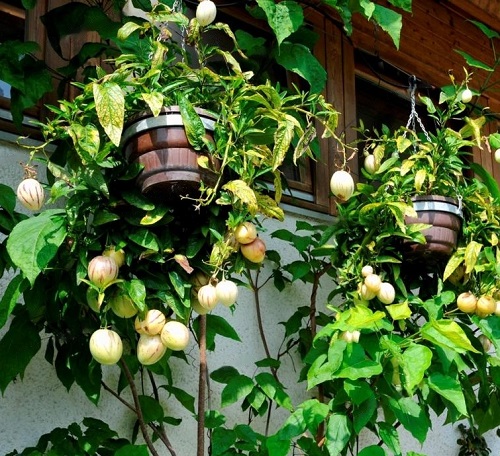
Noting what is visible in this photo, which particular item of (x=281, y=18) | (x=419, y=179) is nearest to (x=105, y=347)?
(x=281, y=18)

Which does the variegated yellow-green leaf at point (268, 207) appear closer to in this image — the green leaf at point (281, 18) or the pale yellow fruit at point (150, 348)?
the pale yellow fruit at point (150, 348)

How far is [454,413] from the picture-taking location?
206 centimetres

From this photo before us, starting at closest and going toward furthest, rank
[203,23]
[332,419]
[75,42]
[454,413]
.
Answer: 1. [203,23]
2. [332,419]
3. [454,413]
4. [75,42]

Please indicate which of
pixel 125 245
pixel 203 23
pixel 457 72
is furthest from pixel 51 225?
pixel 457 72

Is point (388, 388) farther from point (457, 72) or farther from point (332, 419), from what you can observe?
point (457, 72)

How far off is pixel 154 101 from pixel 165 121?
49 millimetres

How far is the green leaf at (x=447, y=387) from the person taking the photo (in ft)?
5.85

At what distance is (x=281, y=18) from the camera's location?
2.08m

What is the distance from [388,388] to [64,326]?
786 millimetres

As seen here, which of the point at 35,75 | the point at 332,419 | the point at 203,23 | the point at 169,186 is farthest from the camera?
the point at 35,75

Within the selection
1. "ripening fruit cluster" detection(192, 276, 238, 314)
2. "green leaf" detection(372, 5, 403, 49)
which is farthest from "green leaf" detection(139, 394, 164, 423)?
"green leaf" detection(372, 5, 403, 49)

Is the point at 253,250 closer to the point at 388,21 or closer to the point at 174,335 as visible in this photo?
the point at 174,335

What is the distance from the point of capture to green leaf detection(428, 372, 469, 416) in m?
1.78

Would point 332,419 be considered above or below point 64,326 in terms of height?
below
